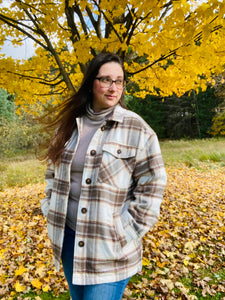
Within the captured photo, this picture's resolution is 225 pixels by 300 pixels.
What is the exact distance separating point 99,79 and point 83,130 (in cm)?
35

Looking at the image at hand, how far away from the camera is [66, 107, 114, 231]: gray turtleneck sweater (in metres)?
1.38

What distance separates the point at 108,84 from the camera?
1478 mm

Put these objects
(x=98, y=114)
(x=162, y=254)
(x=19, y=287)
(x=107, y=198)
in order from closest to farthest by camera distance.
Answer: (x=107, y=198) < (x=98, y=114) < (x=19, y=287) < (x=162, y=254)

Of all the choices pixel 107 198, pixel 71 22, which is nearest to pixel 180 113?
pixel 71 22

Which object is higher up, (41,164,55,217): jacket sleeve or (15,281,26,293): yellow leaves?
(41,164,55,217): jacket sleeve

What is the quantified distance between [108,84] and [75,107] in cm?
35

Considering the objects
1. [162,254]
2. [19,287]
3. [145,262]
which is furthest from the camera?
[162,254]

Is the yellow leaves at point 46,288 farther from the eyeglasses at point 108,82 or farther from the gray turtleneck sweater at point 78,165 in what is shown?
the eyeglasses at point 108,82

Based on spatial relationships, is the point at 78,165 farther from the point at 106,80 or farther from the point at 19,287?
the point at 19,287

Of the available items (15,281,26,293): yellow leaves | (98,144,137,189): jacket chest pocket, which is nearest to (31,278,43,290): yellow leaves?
(15,281,26,293): yellow leaves

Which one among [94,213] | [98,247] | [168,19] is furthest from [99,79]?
[168,19]

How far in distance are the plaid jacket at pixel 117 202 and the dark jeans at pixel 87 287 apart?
0.06 m

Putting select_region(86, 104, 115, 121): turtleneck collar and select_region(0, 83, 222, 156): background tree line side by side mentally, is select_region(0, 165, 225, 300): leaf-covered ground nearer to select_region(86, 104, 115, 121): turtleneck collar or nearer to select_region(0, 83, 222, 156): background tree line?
select_region(86, 104, 115, 121): turtleneck collar

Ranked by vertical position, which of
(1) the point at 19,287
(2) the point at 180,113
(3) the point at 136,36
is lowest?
(1) the point at 19,287
